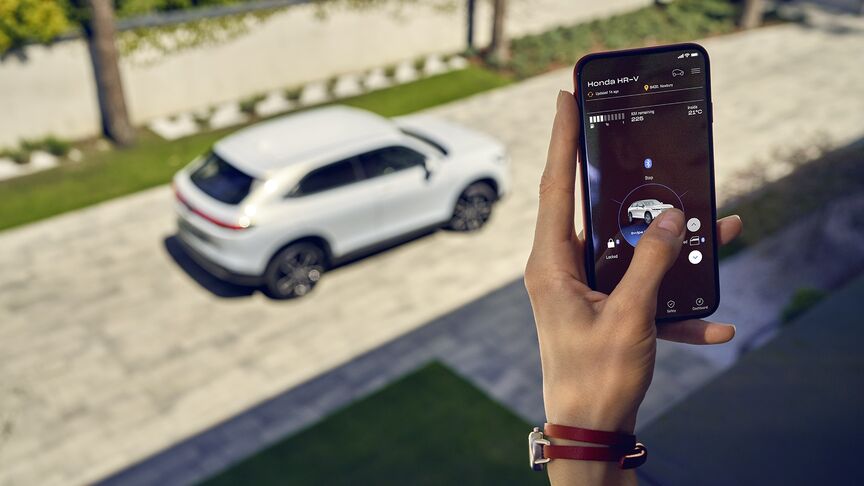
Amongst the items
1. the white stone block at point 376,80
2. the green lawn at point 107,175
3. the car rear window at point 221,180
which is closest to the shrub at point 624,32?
the white stone block at point 376,80

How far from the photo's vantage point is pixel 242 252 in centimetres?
930

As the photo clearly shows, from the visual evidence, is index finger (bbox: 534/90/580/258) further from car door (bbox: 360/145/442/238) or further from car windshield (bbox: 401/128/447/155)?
car windshield (bbox: 401/128/447/155)

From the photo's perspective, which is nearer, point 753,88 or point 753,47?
point 753,88

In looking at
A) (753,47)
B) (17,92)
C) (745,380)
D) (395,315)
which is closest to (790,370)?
(745,380)

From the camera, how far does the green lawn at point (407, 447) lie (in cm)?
748

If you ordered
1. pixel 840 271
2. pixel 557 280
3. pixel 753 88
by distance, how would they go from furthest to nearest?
pixel 753 88 → pixel 840 271 → pixel 557 280

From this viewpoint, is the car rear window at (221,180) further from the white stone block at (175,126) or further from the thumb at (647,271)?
the thumb at (647,271)

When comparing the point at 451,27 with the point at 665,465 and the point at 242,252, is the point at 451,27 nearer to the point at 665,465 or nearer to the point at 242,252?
the point at 242,252

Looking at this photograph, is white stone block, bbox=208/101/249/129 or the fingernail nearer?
the fingernail

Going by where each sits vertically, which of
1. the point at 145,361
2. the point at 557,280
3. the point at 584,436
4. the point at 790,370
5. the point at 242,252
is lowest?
the point at 145,361

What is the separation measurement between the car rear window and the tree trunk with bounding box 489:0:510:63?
30.7 ft

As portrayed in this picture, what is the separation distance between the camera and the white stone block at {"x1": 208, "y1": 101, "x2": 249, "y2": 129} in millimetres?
14859

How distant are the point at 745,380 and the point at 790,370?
0.43 meters

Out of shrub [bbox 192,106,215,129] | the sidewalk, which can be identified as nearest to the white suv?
shrub [bbox 192,106,215,129]
